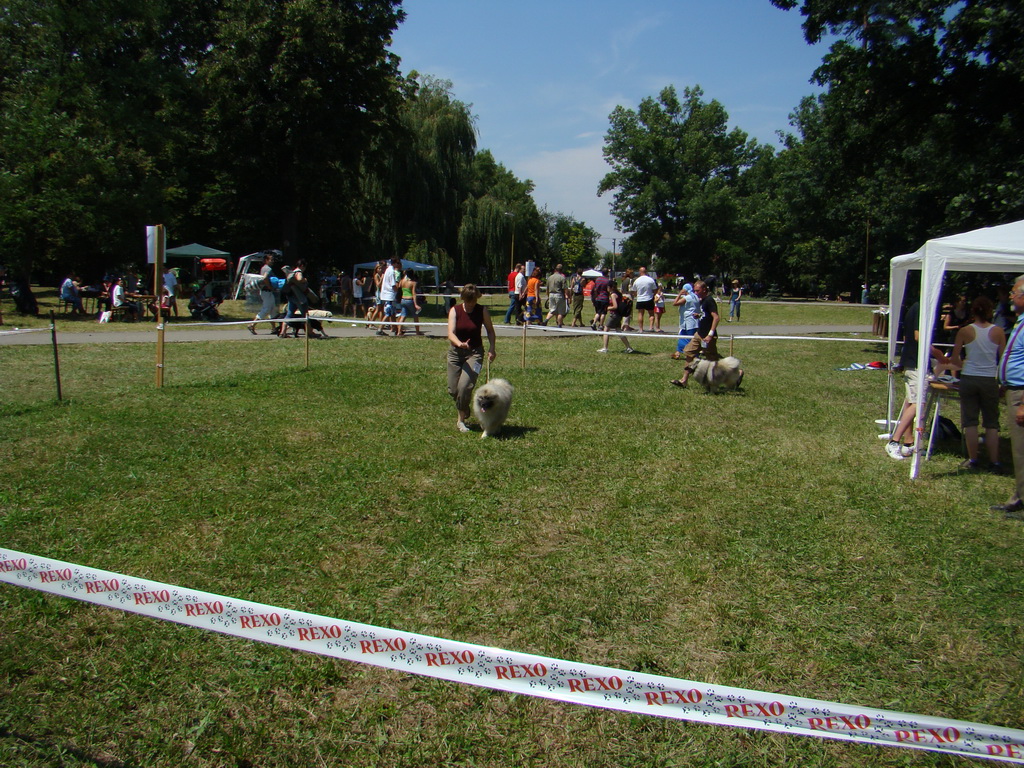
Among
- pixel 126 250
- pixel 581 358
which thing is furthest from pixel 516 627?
pixel 126 250

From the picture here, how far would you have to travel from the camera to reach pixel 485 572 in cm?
489

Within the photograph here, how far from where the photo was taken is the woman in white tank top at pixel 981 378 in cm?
730

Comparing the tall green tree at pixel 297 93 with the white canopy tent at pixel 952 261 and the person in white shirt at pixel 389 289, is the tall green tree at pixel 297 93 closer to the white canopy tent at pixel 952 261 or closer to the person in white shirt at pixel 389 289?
the person in white shirt at pixel 389 289

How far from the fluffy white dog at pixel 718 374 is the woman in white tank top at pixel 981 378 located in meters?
4.27

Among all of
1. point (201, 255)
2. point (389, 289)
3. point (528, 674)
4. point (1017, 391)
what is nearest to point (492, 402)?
point (1017, 391)

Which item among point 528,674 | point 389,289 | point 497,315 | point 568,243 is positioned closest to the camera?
point 528,674

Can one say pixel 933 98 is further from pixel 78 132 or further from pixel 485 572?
pixel 78 132

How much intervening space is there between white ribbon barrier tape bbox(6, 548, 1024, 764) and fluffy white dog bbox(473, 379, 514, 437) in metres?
5.33

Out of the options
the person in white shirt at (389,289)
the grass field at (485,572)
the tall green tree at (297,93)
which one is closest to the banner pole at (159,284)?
the grass field at (485,572)

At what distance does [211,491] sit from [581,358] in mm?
10733

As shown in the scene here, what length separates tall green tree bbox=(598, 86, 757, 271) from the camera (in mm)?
66625

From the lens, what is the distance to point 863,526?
19.6 ft

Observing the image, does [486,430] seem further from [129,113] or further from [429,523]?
[129,113]

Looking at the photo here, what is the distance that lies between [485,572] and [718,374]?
8000 mm
